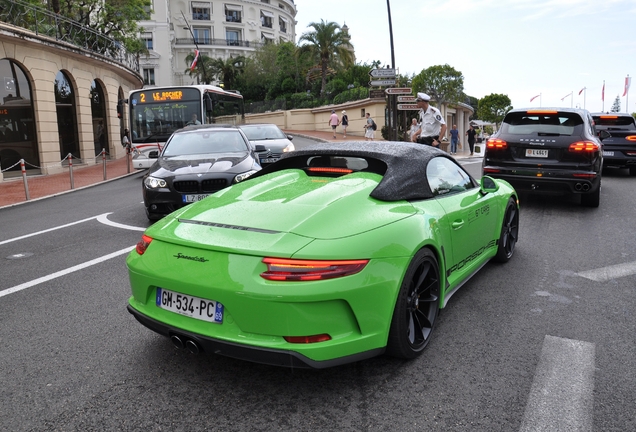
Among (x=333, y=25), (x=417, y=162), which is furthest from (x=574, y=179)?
(x=333, y=25)

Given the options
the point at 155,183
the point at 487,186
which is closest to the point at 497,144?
the point at 487,186

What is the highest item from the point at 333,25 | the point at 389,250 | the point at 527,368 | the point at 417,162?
the point at 333,25

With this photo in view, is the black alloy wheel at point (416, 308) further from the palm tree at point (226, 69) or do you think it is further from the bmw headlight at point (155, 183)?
the palm tree at point (226, 69)

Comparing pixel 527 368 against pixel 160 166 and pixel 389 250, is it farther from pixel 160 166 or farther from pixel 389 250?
pixel 160 166

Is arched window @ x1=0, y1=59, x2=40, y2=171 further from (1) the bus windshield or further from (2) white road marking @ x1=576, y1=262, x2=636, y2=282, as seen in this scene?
(2) white road marking @ x1=576, y1=262, x2=636, y2=282

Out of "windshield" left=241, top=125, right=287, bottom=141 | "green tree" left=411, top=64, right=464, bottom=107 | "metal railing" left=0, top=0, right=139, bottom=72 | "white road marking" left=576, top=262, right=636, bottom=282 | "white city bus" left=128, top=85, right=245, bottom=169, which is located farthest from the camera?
"green tree" left=411, top=64, right=464, bottom=107

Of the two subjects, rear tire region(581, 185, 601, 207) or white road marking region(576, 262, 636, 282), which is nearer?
white road marking region(576, 262, 636, 282)

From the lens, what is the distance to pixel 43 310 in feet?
14.8

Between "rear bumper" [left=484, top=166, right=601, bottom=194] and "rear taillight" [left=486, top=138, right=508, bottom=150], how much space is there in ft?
1.19

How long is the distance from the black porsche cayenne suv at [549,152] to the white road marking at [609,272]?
301 cm

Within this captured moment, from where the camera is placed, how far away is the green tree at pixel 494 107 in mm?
105125

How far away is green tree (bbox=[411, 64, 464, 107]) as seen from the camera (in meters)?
40.9

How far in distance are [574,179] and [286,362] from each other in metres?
6.96

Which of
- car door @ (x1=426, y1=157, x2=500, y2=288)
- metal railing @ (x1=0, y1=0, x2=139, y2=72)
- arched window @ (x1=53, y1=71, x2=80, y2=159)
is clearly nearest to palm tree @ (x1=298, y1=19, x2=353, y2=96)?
metal railing @ (x1=0, y1=0, x2=139, y2=72)
